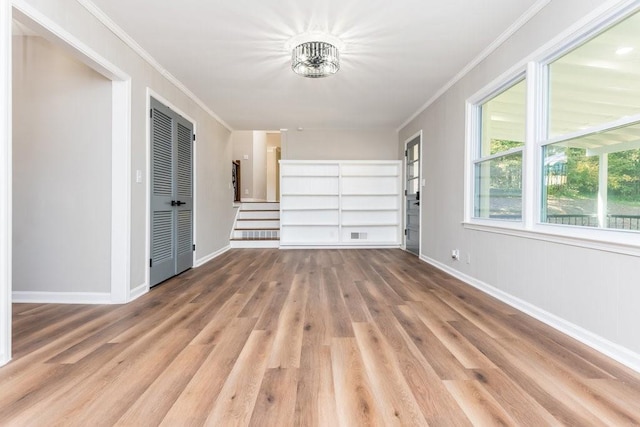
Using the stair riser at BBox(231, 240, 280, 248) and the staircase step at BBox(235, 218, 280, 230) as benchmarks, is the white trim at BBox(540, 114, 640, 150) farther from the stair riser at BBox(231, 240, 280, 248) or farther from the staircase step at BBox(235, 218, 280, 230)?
the staircase step at BBox(235, 218, 280, 230)

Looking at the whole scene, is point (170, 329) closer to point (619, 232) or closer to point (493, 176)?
point (619, 232)

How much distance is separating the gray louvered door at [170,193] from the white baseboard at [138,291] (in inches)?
6.2

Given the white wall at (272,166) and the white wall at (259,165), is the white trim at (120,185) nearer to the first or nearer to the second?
the white wall at (259,165)

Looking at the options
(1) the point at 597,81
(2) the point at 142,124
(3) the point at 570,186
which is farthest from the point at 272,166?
(1) the point at 597,81

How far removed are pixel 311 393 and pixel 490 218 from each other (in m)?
2.58

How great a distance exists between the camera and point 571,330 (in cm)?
200

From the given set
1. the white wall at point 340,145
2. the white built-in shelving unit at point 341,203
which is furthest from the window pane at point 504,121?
the white wall at point 340,145

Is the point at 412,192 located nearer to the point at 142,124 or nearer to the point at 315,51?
the point at 315,51

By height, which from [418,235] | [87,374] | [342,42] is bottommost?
[87,374]

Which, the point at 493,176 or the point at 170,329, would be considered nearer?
the point at 170,329

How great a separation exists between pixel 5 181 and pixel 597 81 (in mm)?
3509

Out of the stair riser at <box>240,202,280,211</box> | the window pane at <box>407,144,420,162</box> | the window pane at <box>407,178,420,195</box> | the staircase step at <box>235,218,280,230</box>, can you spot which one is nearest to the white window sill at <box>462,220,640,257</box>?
the window pane at <box>407,178,420,195</box>

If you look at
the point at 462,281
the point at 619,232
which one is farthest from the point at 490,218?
the point at 619,232

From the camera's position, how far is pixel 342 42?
2.84 m
